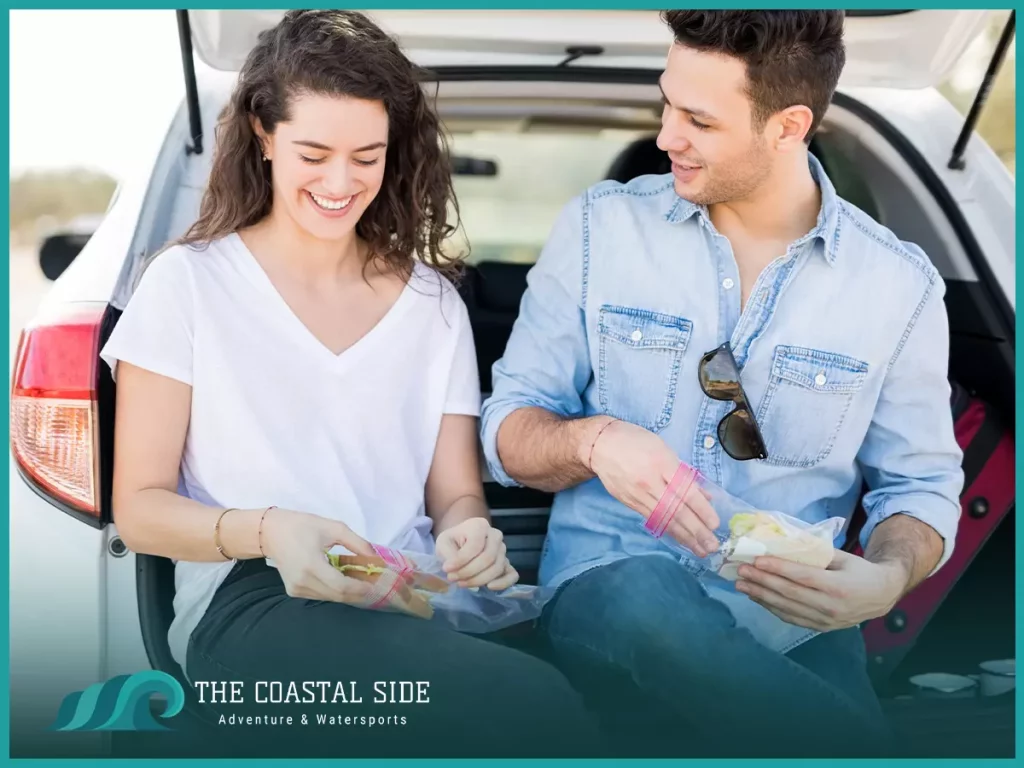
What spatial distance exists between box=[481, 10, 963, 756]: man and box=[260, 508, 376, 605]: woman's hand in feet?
1.10

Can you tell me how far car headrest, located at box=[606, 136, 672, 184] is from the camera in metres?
2.60

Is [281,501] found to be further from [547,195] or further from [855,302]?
[547,195]

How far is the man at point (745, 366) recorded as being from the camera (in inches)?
71.0

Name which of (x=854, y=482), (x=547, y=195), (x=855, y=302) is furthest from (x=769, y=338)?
(x=547, y=195)

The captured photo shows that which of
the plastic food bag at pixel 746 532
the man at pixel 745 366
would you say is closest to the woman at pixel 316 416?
the man at pixel 745 366

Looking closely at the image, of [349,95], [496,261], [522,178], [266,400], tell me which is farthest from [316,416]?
[522,178]

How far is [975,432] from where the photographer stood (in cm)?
222

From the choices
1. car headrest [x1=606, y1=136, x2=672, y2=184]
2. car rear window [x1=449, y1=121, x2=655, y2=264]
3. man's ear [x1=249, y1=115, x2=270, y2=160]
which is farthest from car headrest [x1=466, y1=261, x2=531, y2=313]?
man's ear [x1=249, y1=115, x2=270, y2=160]

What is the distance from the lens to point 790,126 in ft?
6.34

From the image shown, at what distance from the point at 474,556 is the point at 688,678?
0.34 m

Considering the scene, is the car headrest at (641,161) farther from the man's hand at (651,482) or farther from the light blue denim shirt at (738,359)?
the man's hand at (651,482)

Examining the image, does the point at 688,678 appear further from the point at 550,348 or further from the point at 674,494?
the point at 550,348

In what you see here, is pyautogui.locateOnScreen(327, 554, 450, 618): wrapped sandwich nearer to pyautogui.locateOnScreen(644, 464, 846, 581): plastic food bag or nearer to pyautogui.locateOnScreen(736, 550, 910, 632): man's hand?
pyautogui.locateOnScreen(644, 464, 846, 581): plastic food bag

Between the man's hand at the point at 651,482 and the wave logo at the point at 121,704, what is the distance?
0.71 metres
